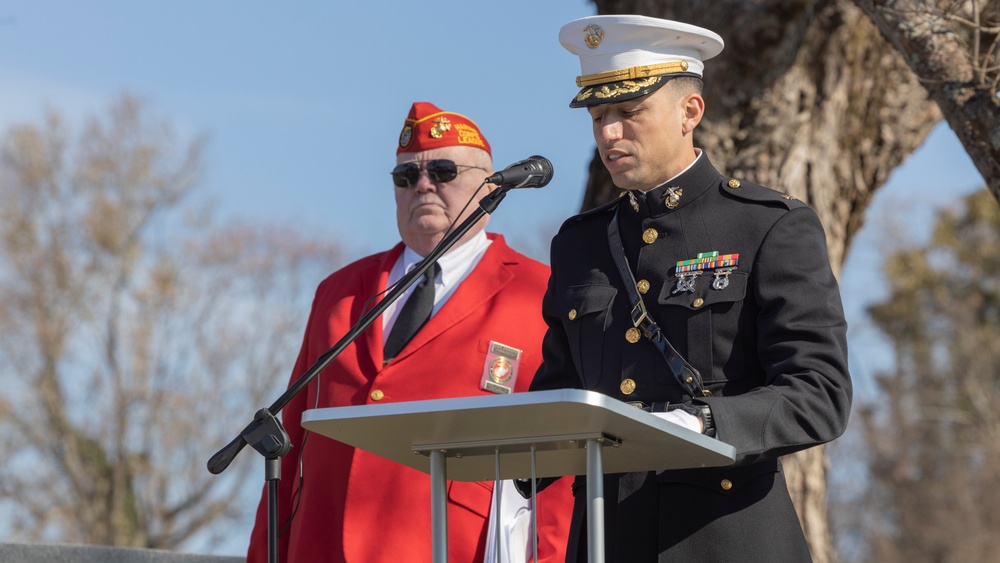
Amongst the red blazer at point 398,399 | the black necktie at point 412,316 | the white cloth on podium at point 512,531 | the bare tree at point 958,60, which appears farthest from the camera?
the bare tree at point 958,60

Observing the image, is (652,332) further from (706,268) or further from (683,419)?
(683,419)

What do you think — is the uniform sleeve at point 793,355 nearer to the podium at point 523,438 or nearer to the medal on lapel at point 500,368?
the podium at point 523,438

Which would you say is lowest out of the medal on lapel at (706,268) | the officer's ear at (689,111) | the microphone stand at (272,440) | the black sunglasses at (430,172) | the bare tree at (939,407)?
the bare tree at (939,407)

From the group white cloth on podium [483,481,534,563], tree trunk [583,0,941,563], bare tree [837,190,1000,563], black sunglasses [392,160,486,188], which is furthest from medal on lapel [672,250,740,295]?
bare tree [837,190,1000,563]

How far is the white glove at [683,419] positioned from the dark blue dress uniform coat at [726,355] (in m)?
0.04

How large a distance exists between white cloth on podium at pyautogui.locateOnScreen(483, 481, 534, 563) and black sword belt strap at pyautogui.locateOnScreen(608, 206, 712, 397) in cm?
88

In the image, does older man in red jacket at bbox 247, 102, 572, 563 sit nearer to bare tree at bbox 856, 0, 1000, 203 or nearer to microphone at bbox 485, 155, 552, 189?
microphone at bbox 485, 155, 552, 189

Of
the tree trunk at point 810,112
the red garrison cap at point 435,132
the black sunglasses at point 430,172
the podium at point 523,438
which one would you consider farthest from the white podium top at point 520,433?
the tree trunk at point 810,112

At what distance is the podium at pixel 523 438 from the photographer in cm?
237

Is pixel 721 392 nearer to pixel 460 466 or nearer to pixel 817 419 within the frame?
pixel 817 419

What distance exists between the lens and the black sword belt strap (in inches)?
116

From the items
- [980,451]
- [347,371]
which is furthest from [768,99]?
[980,451]

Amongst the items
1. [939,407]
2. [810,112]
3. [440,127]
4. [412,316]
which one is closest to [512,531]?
[412,316]

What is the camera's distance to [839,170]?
6.80 m
